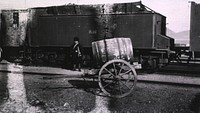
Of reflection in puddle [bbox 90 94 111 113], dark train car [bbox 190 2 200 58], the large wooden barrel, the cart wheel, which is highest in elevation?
dark train car [bbox 190 2 200 58]

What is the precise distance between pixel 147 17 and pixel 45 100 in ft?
26.9

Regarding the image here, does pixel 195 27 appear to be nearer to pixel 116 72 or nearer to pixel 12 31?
pixel 116 72

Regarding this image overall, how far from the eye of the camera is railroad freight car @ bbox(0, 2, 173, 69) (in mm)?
13086

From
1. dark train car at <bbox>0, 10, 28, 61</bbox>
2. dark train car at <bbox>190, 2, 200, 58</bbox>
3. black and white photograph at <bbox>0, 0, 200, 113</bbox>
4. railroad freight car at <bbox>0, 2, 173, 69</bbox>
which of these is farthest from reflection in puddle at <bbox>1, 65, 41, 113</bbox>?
dark train car at <bbox>190, 2, 200, 58</bbox>

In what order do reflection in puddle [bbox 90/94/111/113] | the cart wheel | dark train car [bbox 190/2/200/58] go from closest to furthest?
reflection in puddle [bbox 90/94/111/113] → the cart wheel → dark train car [bbox 190/2/200/58]

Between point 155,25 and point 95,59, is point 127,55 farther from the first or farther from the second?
point 155,25

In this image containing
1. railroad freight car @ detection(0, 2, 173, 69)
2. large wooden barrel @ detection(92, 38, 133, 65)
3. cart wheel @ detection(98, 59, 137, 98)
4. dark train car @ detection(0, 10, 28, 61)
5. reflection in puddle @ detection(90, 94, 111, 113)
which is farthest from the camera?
dark train car @ detection(0, 10, 28, 61)

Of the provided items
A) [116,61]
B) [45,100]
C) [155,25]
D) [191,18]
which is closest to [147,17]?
[155,25]

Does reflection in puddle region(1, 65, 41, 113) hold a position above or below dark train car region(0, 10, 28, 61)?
below

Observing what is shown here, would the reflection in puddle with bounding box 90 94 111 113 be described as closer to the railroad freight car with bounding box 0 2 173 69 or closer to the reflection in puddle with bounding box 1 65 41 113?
the reflection in puddle with bounding box 1 65 41 113

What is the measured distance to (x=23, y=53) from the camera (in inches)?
635

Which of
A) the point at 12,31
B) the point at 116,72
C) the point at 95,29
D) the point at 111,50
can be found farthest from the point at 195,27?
the point at 12,31

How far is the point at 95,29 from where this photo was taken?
14086 mm

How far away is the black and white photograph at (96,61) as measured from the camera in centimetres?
661
